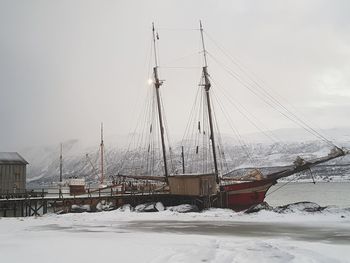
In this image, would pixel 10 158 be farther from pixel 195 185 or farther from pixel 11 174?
pixel 195 185

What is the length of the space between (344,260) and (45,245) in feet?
33.6

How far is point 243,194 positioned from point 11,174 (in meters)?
28.0

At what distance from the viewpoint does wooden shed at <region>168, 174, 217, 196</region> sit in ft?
127

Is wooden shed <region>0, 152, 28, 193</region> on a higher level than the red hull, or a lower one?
higher

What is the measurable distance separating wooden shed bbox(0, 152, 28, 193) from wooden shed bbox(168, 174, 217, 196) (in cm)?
1914

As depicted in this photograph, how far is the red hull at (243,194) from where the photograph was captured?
40.8m

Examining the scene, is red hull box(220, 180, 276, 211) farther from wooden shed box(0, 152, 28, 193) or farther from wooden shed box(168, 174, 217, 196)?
wooden shed box(0, 152, 28, 193)

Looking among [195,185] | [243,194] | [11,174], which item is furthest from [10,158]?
[243,194]

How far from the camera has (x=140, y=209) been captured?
1366 inches

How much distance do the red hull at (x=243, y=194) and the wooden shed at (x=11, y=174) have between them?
24481 millimetres

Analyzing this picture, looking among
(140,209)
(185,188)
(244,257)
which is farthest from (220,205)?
(244,257)

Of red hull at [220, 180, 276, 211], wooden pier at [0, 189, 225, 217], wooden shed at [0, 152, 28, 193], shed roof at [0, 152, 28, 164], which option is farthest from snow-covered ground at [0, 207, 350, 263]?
shed roof at [0, 152, 28, 164]

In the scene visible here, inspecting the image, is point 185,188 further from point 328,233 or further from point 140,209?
point 328,233

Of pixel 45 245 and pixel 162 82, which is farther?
pixel 162 82
